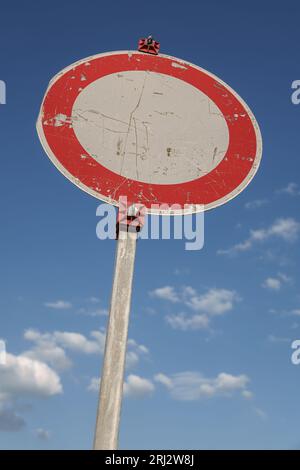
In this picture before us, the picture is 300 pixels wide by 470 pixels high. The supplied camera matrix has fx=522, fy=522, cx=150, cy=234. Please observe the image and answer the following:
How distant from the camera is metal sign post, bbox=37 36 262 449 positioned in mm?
4129

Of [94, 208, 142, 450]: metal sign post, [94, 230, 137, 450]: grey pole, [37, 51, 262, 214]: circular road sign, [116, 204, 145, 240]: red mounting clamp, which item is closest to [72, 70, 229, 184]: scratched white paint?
[37, 51, 262, 214]: circular road sign

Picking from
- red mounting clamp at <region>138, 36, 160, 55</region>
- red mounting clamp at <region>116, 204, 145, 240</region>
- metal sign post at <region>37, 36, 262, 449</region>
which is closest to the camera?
red mounting clamp at <region>116, 204, 145, 240</region>

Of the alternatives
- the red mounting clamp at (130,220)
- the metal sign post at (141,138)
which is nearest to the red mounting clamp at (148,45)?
the metal sign post at (141,138)

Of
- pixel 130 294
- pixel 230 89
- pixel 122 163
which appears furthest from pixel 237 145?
pixel 130 294

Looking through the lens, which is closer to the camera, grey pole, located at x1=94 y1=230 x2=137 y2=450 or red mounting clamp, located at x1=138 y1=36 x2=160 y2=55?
grey pole, located at x1=94 y1=230 x2=137 y2=450

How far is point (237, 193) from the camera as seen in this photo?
4453 millimetres

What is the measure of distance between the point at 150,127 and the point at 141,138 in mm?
184

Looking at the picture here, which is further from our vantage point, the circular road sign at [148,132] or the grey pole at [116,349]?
the circular road sign at [148,132]

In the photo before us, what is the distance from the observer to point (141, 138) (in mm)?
4508

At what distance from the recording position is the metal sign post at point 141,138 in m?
4.13

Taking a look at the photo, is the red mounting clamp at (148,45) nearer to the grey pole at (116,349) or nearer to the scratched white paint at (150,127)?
the scratched white paint at (150,127)

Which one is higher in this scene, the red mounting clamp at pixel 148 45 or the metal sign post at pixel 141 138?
the red mounting clamp at pixel 148 45

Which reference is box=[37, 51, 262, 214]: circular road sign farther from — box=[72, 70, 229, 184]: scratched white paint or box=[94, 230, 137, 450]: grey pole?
box=[94, 230, 137, 450]: grey pole

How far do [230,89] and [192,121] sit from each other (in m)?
0.76
